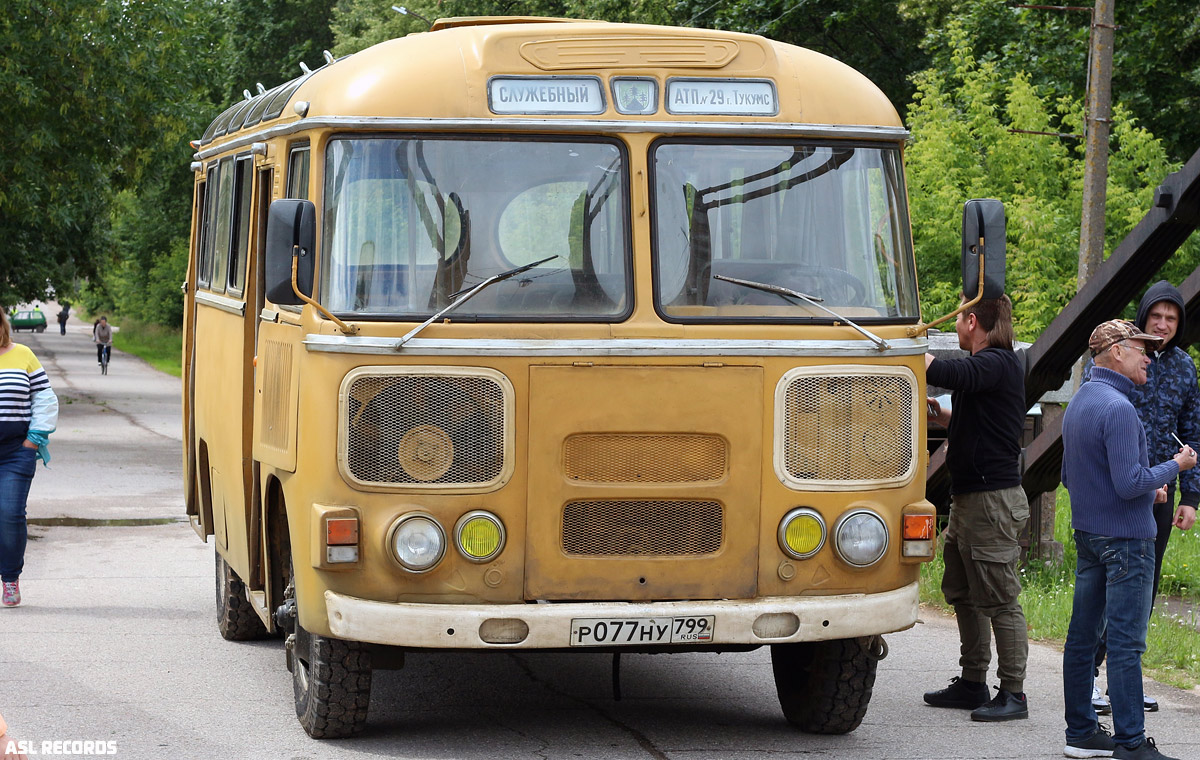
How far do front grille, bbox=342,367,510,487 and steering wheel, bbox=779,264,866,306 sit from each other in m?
1.26

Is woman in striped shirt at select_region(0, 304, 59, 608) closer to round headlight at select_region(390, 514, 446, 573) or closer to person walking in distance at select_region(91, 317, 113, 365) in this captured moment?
round headlight at select_region(390, 514, 446, 573)

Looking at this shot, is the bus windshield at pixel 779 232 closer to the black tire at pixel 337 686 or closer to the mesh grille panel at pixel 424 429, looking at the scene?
the mesh grille panel at pixel 424 429

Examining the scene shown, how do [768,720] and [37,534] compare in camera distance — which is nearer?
[768,720]

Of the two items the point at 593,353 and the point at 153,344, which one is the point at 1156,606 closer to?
the point at 593,353

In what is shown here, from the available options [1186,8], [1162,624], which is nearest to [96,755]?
[1162,624]

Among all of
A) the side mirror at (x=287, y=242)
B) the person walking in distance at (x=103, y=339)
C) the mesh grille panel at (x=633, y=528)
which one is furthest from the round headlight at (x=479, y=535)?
the person walking in distance at (x=103, y=339)

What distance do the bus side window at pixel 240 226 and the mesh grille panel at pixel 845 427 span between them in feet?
10.1

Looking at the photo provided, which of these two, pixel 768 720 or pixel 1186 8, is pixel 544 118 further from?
pixel 1186 8

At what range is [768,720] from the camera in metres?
7.57

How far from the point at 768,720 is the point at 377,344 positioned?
2.62 meters

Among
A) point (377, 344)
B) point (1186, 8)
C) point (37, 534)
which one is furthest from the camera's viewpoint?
point (1186, 8)

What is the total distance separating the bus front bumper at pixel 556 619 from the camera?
20.7ft

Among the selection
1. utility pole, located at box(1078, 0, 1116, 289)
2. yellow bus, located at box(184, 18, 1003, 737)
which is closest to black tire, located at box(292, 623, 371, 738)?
yellow bus, located at box(184, 18, 1003, 737)

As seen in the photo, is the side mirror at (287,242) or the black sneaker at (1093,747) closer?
the side mirror at (287,242)
